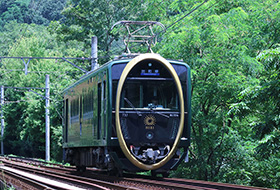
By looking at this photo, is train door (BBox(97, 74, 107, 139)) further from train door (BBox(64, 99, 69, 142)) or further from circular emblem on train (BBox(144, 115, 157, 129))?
train door (BBox(64, 99, 69, 142))

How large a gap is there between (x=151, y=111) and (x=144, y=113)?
198 millimetres

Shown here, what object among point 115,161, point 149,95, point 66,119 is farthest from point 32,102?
point 149,95

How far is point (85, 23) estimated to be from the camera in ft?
149

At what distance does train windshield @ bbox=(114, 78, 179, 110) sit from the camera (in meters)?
14.4

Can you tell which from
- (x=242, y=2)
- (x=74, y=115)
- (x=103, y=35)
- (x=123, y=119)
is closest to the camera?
(x=123, y=119)

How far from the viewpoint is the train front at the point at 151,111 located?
14.2m

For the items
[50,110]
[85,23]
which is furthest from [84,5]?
[50,110]

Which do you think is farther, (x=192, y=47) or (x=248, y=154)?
(x=192, y=47)

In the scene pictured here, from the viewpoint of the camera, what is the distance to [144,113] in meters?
14.3

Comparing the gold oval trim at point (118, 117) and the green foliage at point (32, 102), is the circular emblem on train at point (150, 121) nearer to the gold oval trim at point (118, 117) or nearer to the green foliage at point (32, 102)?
the gold oval trim at point (118, 117)

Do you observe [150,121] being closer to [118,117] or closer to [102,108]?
[118,117]

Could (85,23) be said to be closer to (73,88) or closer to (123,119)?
(73,88)

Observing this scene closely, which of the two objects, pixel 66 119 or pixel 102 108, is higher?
pixel 66 119

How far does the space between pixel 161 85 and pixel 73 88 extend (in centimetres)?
611
